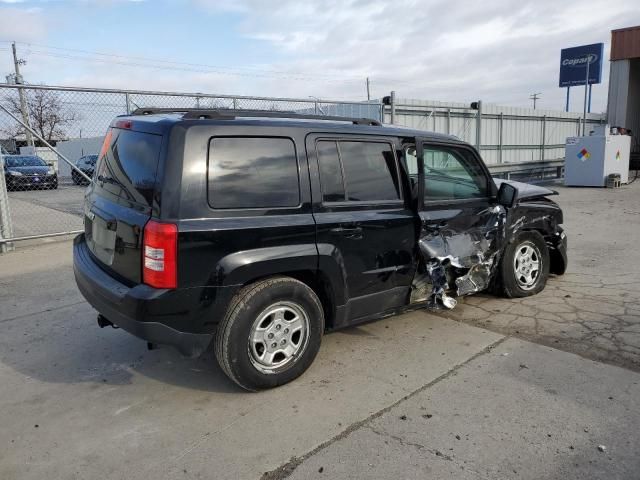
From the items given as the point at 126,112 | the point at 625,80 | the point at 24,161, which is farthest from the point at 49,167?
the point at 625,80

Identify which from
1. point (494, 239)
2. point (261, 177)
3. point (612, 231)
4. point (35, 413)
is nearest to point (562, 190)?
point (612, 231)

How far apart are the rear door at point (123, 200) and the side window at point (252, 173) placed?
372 mm

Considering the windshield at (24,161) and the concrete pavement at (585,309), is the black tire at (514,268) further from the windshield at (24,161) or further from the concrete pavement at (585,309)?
the windshield at (24,161)

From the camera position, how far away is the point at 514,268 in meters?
5.23

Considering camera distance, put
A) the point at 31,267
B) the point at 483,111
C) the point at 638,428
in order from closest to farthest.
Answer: the point at 638,428 < the point at 31,267 < the point at 483,111

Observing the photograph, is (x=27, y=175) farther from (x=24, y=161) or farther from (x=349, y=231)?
(x=349, y=231)

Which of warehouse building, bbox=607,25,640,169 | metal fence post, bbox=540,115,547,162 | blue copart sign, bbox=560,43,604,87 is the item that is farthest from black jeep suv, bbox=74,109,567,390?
blue copart sign, bbox=560,43,604,87

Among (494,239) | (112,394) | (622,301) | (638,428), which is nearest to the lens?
(638,428)

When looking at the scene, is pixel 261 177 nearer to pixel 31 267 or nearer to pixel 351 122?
pixel 351 122

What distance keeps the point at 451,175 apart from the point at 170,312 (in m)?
2.91

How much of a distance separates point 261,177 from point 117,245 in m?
1.05

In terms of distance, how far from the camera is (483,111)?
58.0 ft

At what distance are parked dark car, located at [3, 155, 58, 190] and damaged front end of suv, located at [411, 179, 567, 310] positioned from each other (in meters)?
15.7

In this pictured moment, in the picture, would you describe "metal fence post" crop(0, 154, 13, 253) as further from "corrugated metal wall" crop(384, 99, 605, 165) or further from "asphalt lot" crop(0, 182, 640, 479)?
"corrugated metal wall" crop(384, 99, 605, 165)
